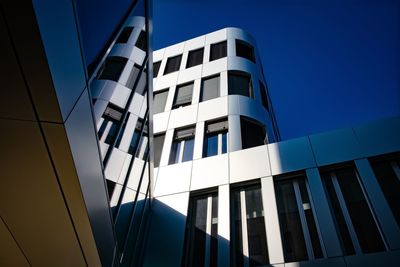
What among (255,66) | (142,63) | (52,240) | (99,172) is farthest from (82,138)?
(255,66)

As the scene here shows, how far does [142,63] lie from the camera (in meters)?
4.99

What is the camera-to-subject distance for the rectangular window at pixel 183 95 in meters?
12.6

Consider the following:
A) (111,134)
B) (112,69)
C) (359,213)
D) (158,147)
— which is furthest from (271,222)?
(158,147)

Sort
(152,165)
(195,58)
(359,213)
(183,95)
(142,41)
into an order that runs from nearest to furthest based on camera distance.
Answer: (142,41) < (359,213) < (152,165) < (183,95) < (195,58)

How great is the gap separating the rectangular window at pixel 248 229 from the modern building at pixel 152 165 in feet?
0.10

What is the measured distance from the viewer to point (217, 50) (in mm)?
14992

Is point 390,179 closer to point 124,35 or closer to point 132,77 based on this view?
point 132,77

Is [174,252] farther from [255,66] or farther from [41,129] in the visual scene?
[255,66]

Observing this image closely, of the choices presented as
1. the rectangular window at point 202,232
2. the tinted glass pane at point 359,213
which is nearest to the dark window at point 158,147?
the rectangular window at point 202,232

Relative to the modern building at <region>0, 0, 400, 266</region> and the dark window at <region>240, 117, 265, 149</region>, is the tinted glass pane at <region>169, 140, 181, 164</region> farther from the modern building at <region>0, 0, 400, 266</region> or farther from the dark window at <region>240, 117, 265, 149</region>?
the dark window at <region>240, 117, 265, 149</region>

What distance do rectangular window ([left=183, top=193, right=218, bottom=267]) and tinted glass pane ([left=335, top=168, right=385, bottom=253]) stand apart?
335 centimetres

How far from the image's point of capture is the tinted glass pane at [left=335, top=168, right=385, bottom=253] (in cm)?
575

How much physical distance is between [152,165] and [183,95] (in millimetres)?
6406

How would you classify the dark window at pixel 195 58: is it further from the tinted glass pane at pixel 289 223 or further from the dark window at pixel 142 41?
the dark window at pixel 142 41
